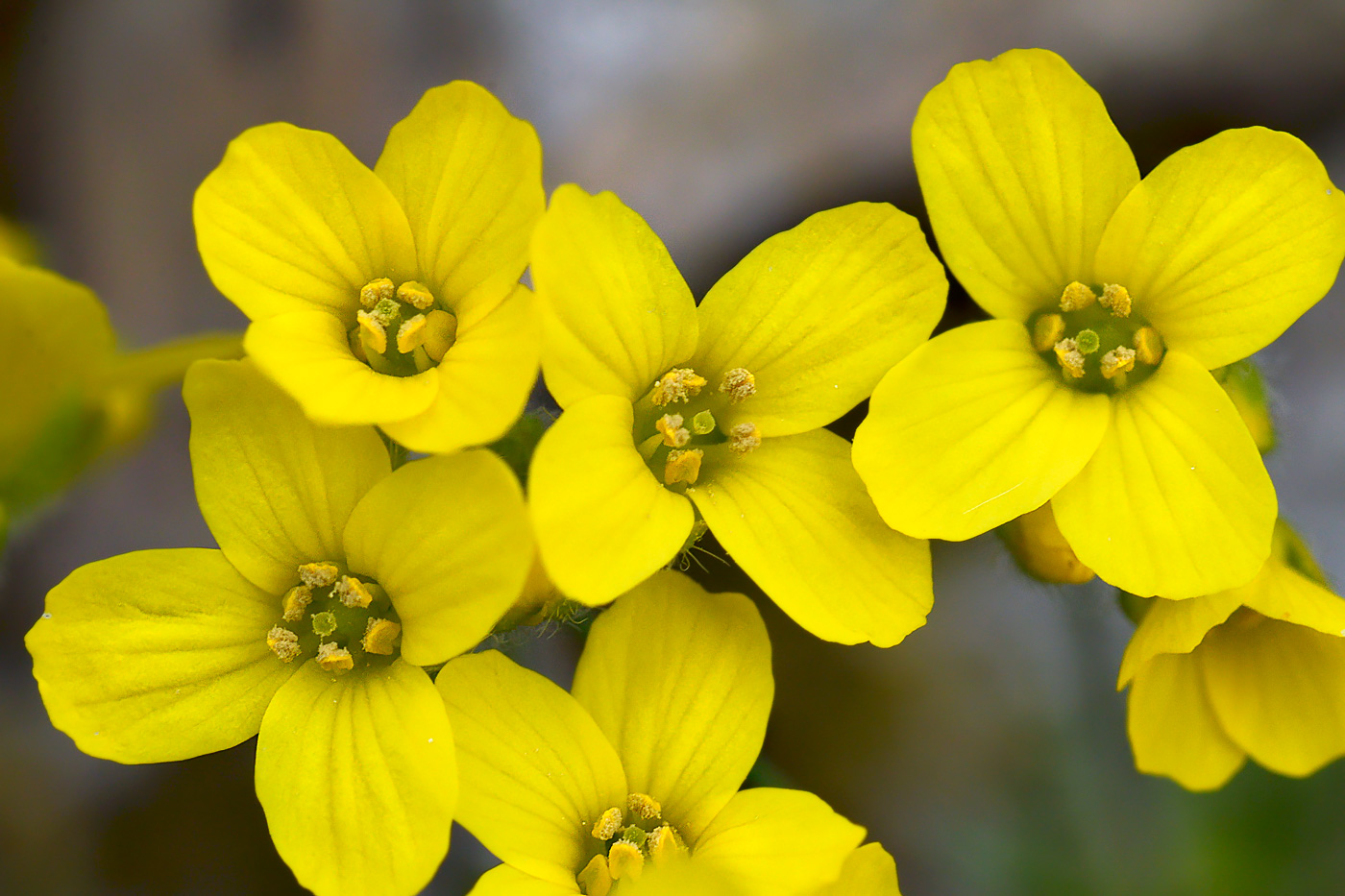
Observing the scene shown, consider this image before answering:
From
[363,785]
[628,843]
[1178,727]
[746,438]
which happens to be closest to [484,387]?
[746,438]

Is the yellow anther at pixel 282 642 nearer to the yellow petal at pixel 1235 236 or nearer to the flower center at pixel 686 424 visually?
the flower center at pixel 686 424

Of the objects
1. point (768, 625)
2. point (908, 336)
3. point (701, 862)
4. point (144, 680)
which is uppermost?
point (908, 336)

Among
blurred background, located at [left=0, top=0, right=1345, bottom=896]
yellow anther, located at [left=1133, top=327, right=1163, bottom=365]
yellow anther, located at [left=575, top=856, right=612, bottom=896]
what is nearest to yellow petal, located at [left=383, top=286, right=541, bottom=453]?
yellow anther, located at [left=575, top=856, right=612, bottom=896]

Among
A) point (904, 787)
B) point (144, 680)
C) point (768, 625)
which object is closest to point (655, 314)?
point (144, 680)

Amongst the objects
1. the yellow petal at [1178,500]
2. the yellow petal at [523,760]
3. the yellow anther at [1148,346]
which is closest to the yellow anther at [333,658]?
the yellow petal at [523,760]

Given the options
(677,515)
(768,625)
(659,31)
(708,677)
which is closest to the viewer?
(677,515)

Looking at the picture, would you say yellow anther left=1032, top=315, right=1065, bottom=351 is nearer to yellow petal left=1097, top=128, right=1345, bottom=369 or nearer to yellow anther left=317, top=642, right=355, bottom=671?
yellow petal left=1097, top=128, right=1345, bottom=369

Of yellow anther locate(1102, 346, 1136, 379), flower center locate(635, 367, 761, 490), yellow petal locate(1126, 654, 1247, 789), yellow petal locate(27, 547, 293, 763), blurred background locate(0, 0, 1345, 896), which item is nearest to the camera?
yellow petal locate(27, 547, 293, 763)

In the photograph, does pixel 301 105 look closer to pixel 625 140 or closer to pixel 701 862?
pixel 625 140
